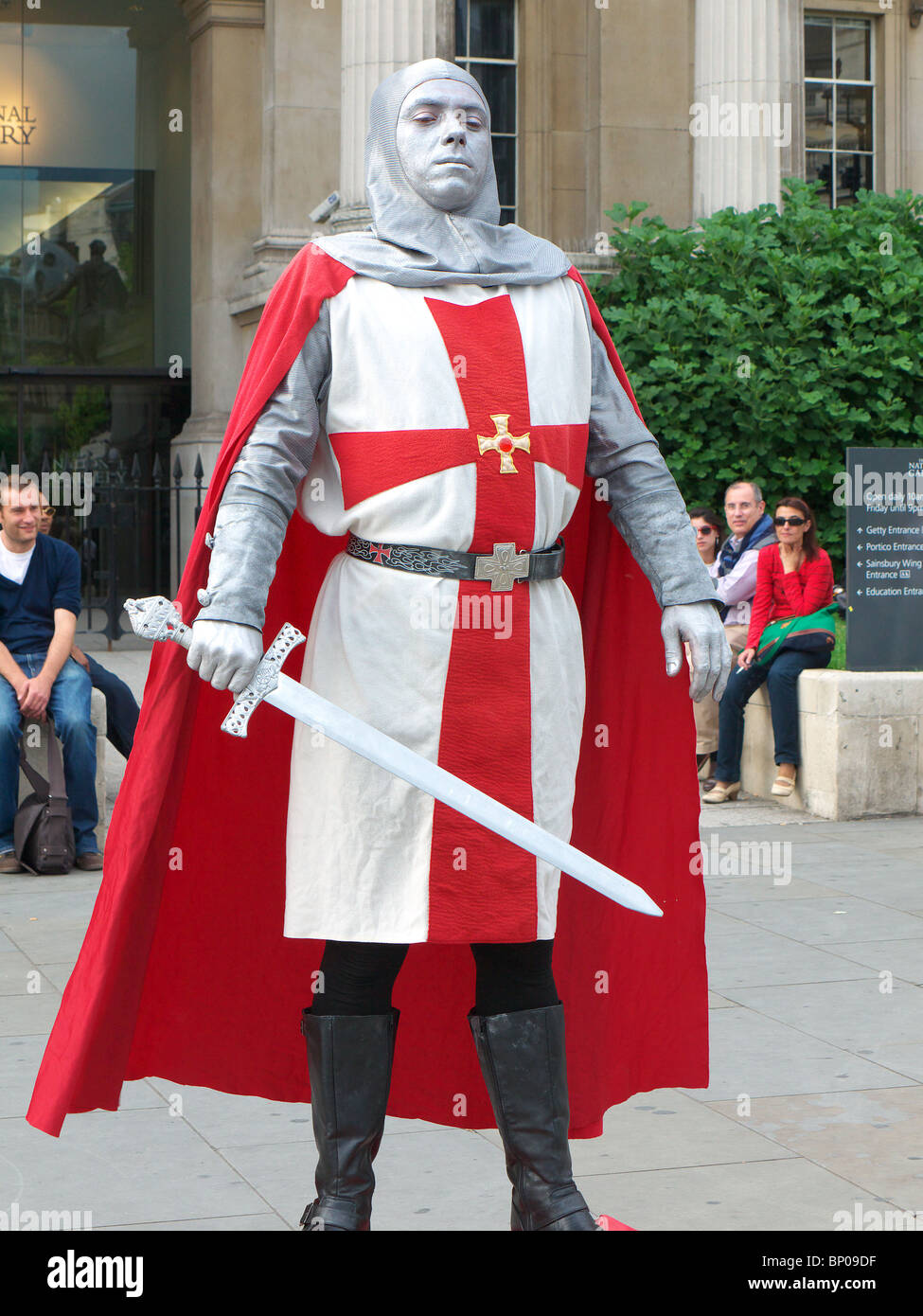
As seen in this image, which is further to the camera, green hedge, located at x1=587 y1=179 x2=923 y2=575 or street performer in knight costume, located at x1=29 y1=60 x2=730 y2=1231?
green hedge, located at x1=587 y1=179 x2=923 y2=575

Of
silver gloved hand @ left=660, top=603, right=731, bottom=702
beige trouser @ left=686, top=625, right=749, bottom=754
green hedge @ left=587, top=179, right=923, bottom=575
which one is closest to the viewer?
silver gloved hand @ left=660, top=603, right=731, bottom=702

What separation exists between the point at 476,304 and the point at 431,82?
1.32 ft

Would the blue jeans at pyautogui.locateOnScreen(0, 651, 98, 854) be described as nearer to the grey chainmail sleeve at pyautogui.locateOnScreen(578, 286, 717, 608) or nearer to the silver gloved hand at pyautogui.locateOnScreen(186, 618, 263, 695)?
the grey chainmail sleeve at pyautogui.locateOnScreen(578, 286, 717, 608)

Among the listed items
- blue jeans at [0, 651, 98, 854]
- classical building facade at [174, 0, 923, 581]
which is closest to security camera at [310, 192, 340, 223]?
classical building facade at [174, 0, 923, 581]

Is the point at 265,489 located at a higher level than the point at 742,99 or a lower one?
lower

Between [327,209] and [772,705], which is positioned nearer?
[772,705]

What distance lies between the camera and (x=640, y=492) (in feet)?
10.7

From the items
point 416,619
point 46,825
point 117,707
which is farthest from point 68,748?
point 416,619

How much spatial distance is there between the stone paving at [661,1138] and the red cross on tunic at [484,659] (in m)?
0.74

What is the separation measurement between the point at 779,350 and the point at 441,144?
9874 mm

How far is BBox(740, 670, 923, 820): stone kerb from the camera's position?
829cm

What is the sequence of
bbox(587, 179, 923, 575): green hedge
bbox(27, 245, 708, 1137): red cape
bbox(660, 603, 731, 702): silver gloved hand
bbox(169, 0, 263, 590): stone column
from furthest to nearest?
1. bbox(169, 0, 263, 590): stone column
2. bbox(587, 179, 923, 575): green hedge
3. bbox(27, 245, 708, 1137): red cape
4. bbox(660, 603, 731, 702): silver gloved hand

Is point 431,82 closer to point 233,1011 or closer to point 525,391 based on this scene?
point 525,391

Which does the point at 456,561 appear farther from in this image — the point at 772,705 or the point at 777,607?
the point at 777,607
